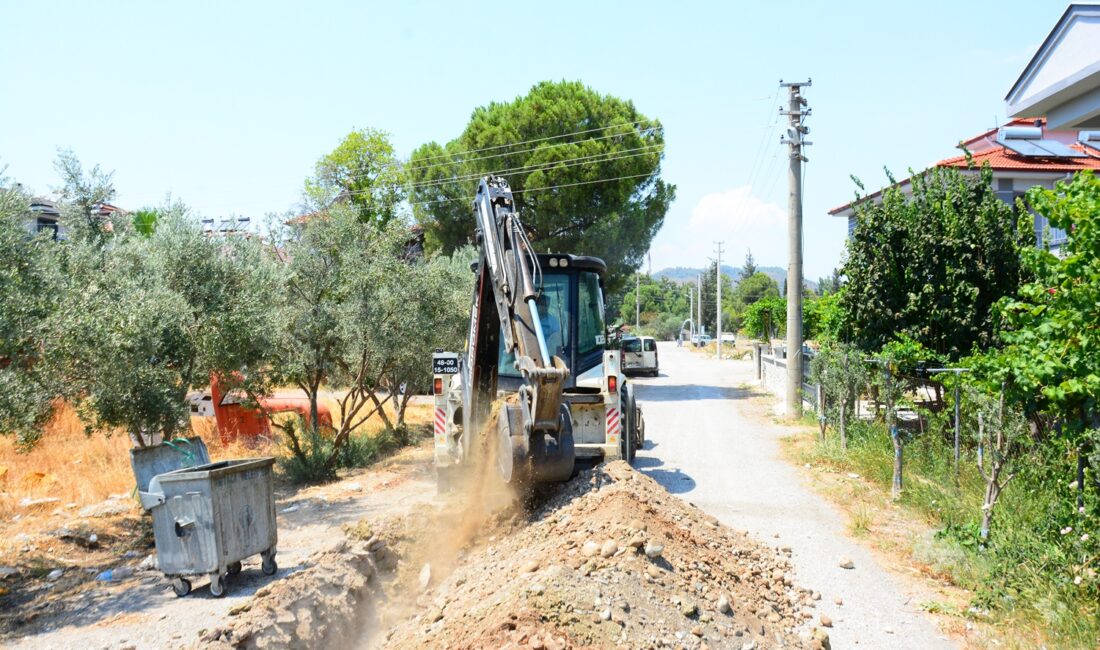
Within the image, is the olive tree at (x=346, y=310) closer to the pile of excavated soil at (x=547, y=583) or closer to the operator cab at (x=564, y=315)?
the operator cab at (x=564, y=315)

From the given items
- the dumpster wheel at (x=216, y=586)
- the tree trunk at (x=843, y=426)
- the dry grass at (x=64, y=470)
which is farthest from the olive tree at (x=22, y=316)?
the tree trunk at (x=843, y=426)

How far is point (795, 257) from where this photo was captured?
60.7ft

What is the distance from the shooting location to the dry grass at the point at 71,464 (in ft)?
39.8

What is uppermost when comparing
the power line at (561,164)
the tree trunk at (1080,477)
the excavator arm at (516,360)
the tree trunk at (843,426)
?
the power line at (561,164)

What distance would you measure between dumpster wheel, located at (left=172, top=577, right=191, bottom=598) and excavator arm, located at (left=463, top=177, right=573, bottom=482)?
301 centimetres

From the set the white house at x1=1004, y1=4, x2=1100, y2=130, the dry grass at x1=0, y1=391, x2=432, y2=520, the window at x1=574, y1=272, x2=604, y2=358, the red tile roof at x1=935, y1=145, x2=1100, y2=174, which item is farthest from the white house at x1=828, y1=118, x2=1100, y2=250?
the dry grass at x1=0, y1=391, x2=432, y2=520

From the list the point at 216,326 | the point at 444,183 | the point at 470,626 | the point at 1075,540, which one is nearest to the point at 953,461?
the point at 1075,540

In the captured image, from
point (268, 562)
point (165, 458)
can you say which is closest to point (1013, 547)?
point (268, 562)

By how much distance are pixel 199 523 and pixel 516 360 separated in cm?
327

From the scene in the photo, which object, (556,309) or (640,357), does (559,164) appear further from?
(556,309)

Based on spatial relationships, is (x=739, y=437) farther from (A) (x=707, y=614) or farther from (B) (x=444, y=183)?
(B) (x=444, y=183)

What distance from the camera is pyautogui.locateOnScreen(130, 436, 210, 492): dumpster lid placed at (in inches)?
351

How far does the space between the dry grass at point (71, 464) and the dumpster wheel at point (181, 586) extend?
3404 millimetres

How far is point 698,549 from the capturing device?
23.8 ft
